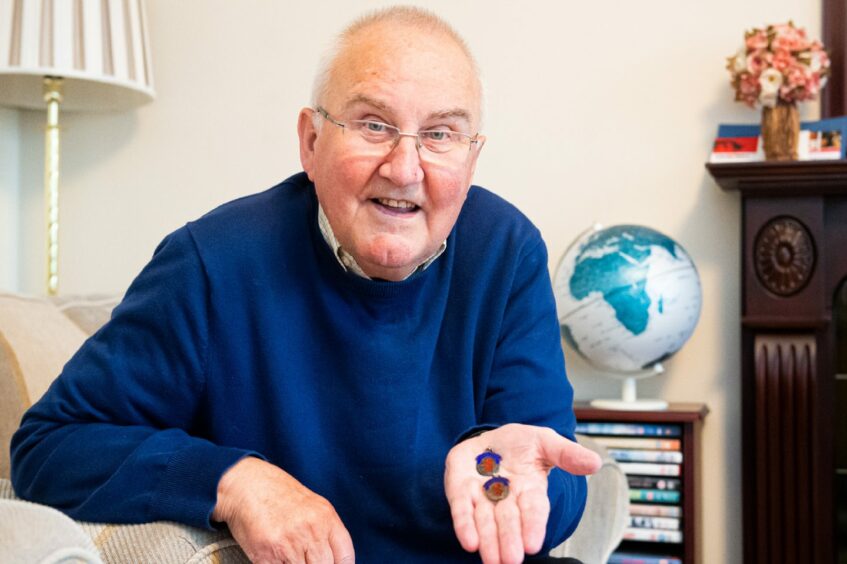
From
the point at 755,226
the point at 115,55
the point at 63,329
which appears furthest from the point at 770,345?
the point at 115,55

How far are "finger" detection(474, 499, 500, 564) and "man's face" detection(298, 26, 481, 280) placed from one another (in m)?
0.39

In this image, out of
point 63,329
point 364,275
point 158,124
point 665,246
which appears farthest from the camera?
point 158,124

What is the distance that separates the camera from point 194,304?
133 centimetres

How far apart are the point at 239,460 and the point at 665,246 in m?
1.56

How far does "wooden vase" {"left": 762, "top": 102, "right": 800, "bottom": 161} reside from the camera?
2471mm

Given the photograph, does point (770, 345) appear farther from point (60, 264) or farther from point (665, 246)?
point (60, 264)

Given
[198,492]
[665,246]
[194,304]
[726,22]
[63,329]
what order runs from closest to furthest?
[198,492] → [194,304] → [63,329] → [665,246] → [726,22]

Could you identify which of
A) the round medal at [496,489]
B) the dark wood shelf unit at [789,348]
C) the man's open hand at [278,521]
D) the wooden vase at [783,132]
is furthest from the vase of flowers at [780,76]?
the man's open hand at [278,521]

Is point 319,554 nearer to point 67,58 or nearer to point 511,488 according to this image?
point 511,488

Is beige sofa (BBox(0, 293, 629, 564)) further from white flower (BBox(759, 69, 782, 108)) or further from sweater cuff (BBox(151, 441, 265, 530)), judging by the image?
white flower (BBox(759, 69, 782, 108))

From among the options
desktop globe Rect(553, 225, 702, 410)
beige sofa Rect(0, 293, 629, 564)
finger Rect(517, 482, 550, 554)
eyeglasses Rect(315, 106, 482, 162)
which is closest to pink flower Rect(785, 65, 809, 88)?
desktop globe Rect(553, 225, 702, 410)

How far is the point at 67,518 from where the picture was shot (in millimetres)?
966

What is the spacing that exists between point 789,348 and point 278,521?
173 cm

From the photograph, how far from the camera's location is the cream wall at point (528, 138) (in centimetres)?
274
